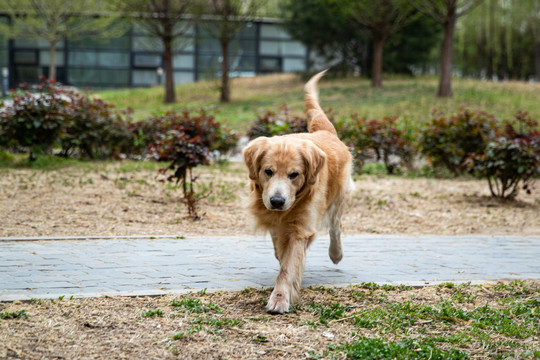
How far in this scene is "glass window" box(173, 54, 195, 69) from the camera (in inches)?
1672

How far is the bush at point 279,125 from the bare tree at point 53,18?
2109 cm

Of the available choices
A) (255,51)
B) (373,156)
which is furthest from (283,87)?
(373,156)

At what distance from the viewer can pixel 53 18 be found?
108 ft

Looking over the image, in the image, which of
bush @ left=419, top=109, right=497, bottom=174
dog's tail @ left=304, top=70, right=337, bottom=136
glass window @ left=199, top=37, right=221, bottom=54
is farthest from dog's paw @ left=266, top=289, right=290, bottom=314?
glass window @ left=199, top=37, right=221, bottom=54

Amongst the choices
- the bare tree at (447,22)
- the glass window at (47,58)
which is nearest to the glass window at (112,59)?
the glass window at (47,58)

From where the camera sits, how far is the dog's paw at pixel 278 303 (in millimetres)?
4066

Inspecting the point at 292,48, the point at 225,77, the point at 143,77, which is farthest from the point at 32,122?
the point at 292,48

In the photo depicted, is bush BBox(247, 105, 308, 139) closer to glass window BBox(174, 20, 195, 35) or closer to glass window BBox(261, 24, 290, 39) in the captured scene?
glass window BBox(174, 20, 195, 35)

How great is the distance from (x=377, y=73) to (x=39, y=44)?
23863 mm

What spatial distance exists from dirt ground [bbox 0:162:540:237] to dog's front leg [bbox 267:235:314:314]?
127 cm

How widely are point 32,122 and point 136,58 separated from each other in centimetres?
3208

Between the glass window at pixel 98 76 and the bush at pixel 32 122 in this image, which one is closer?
the bush at pixel 32 122

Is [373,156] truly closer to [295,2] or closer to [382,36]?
[382,36]

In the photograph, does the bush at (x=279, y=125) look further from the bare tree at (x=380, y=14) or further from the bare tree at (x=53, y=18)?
the bare tree at (x=53, y=18)
